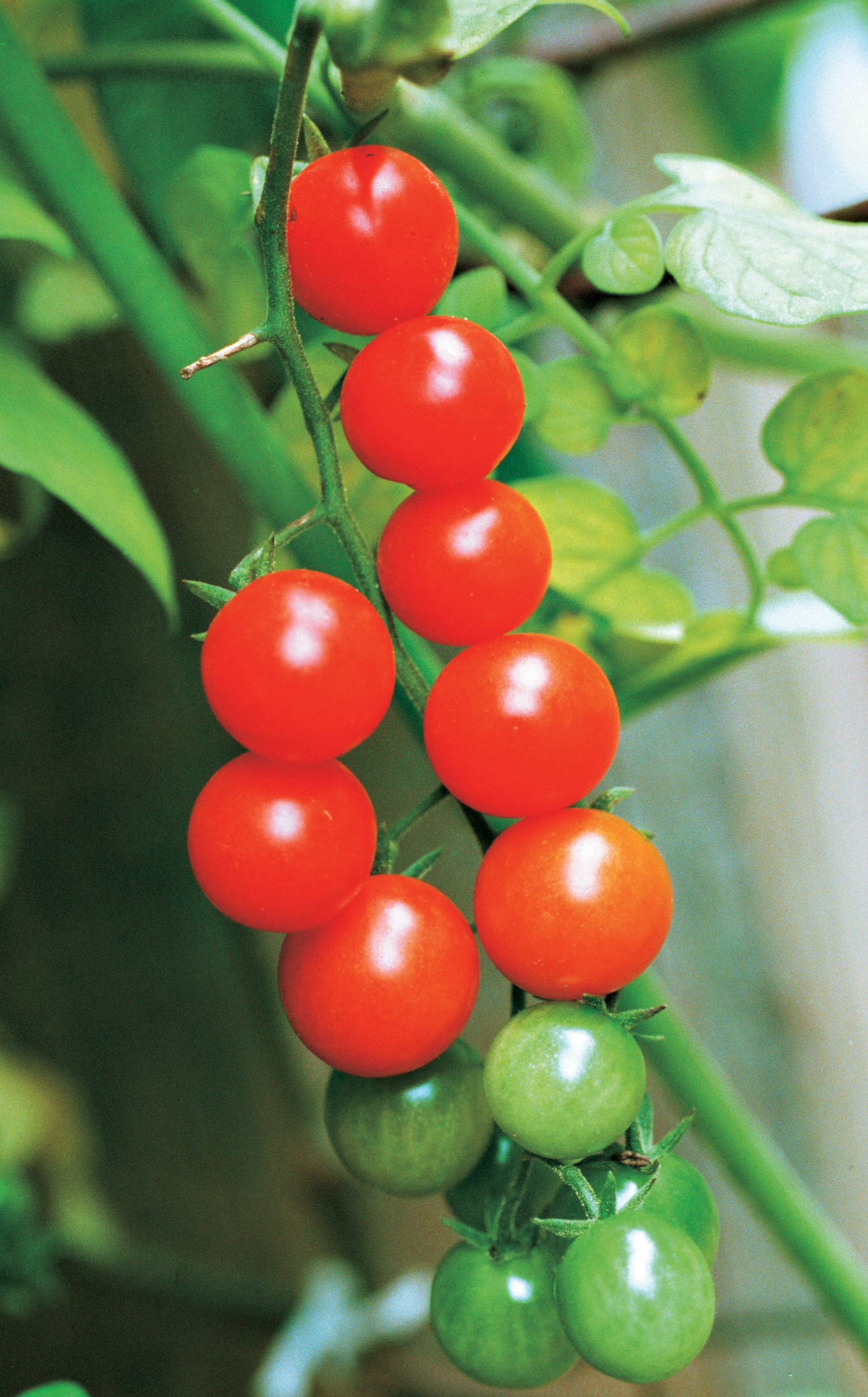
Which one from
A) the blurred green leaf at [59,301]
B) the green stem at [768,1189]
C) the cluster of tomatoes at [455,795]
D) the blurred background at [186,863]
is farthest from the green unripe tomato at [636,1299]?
the blurred green leaf at [59,301]

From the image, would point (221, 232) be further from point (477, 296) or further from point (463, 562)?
point (463, 562)

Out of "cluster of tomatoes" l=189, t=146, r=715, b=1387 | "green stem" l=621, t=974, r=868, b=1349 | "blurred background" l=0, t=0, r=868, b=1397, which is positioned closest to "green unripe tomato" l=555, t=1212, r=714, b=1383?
"cluster of tomatoes" l=189, t=146, r=715, b=1387

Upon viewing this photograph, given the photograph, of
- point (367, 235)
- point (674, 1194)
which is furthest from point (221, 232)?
point (674, 1194)

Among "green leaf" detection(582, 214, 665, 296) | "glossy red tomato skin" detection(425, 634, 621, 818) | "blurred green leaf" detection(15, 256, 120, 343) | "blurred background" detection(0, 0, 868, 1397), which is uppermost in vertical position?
"green leaf" detection(582, 214, 665, 296)

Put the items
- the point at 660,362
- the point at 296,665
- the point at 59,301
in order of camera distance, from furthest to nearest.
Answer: the point at 59,301, the point at 660,362, the point at 296,665

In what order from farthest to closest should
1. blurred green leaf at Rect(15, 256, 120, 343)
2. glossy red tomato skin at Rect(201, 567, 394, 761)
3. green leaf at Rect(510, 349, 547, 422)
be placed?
blurred green leaf at Rect(15, 256, 120, 343) < green leaf at Rect(510, 349, 547, 422) < glossy red tomato skin at Rect(201, 567, 394, 761)

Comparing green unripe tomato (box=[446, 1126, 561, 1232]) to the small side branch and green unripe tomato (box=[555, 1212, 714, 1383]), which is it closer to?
green unripe tomato (box=[555, 1212, 714, 1383])

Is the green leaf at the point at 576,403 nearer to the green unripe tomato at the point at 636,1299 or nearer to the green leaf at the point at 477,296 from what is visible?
the green leaf at the point at 477,296

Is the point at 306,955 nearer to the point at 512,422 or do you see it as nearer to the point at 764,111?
the point at 512,422
